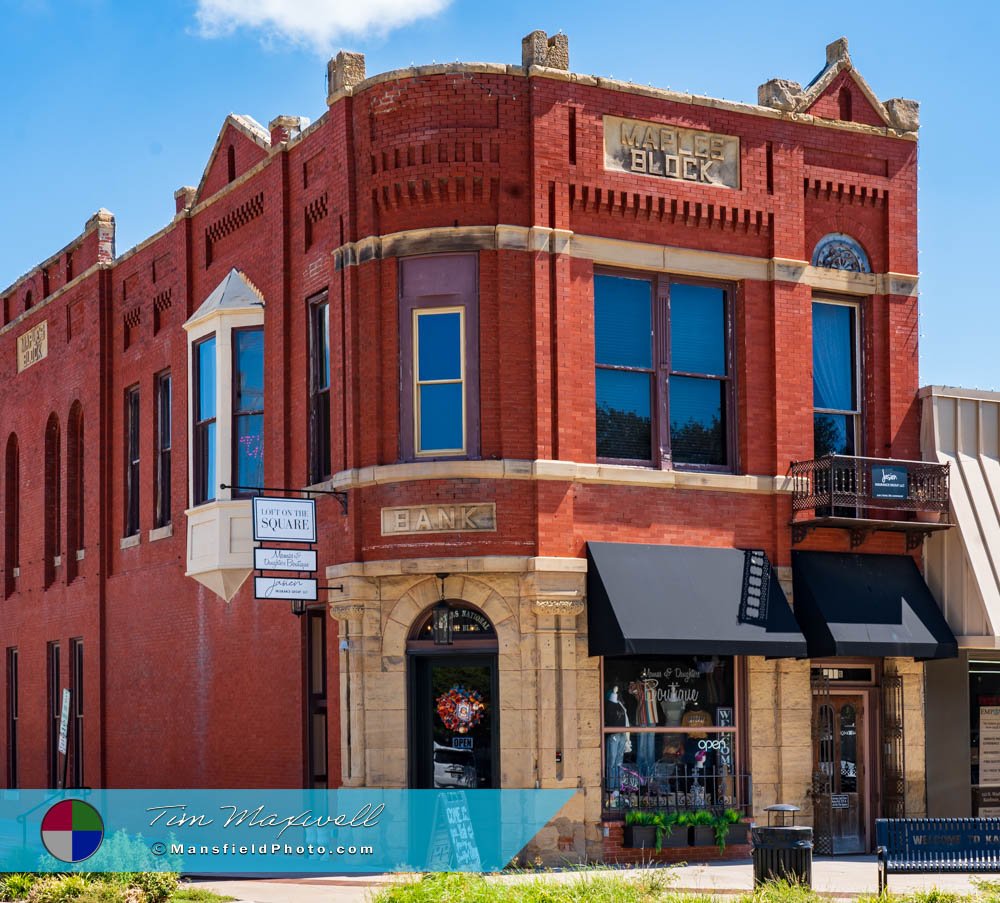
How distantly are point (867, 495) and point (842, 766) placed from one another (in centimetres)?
380

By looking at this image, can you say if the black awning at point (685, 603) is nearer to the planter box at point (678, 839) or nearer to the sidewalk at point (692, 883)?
the planter box at point (678, 839)

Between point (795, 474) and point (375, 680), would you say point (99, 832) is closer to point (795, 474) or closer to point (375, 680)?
point (375, 680)

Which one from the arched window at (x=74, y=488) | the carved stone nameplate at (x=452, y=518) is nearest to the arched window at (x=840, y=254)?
the carved stone nameplate at (x=452, y=518)

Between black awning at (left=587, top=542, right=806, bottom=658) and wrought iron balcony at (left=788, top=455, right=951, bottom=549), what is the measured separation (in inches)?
41.4

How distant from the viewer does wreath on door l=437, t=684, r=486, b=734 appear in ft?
69.3

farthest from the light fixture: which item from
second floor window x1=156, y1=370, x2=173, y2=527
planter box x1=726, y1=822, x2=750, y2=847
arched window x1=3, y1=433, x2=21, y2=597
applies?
arched window x1=3, y1=433, x2=21, y2=597

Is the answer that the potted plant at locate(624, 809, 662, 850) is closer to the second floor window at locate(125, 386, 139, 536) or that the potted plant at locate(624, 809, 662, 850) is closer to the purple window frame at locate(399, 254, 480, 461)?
the purple window frame at locate(399, 254, 480, 461)

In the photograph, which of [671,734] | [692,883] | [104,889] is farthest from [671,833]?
[104,889]

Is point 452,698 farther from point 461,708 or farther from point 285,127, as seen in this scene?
point 285,127

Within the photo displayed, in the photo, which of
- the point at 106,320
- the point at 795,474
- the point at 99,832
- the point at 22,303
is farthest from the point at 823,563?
the point at 22,303

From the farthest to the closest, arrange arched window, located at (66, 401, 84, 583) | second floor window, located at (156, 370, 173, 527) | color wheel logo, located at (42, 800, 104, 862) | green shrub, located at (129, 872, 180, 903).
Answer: arched window, located at (66, 401, 84, 583) → second floor window, located at (156, 370, 173, 527) → color wheel logo, located at (42, 800, 104, 862) → green shrub, located at (129, 872, 180, 903)

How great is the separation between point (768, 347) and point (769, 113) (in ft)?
10.8

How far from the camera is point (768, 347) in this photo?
2319 cm

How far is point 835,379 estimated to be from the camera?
2412cm
